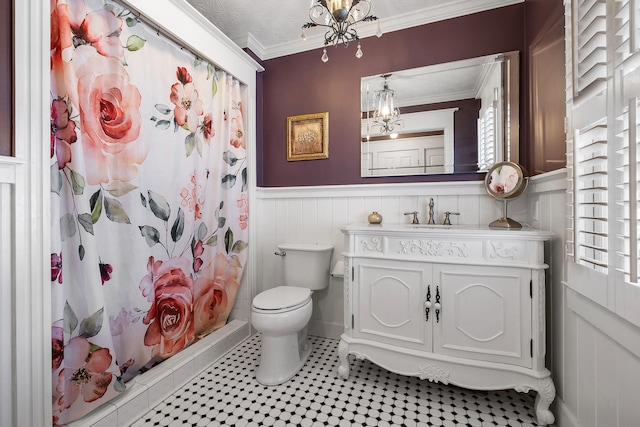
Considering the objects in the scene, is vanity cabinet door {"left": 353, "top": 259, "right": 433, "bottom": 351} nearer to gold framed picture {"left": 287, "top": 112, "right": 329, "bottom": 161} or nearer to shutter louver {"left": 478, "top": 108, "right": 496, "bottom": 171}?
shutter louver {"left": 478, "top": 108, "right": 496, "bottom": 171}

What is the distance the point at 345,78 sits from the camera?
2.21m

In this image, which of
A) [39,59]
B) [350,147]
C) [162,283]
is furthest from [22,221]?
[350,147]

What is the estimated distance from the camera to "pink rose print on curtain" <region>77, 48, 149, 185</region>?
50.6 inches

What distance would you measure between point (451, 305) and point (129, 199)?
1.76 m

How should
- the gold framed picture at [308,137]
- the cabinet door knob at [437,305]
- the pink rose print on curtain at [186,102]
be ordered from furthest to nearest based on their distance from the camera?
the gold framed picture at [308,137] < the pink rose print on curtain at [186,102] < the cabinet door knob at [437,305]

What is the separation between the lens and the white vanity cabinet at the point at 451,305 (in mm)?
1351

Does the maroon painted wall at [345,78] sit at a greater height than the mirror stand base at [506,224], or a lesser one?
greater

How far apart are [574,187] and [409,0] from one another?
1.58 meters

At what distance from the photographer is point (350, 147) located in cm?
221

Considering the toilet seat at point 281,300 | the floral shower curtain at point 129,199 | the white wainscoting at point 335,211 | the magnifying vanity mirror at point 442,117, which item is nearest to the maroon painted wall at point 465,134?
the magnifying vanity mirror at point 442,117

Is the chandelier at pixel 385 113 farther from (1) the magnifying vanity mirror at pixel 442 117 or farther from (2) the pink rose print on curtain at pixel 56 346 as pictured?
(2) the pink rose print on curtain at pixel 56 346

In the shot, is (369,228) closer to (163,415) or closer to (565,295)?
(565,295)

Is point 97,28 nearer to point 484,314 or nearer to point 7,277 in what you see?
point 7,277

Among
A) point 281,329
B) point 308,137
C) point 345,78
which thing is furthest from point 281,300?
point 345,78
